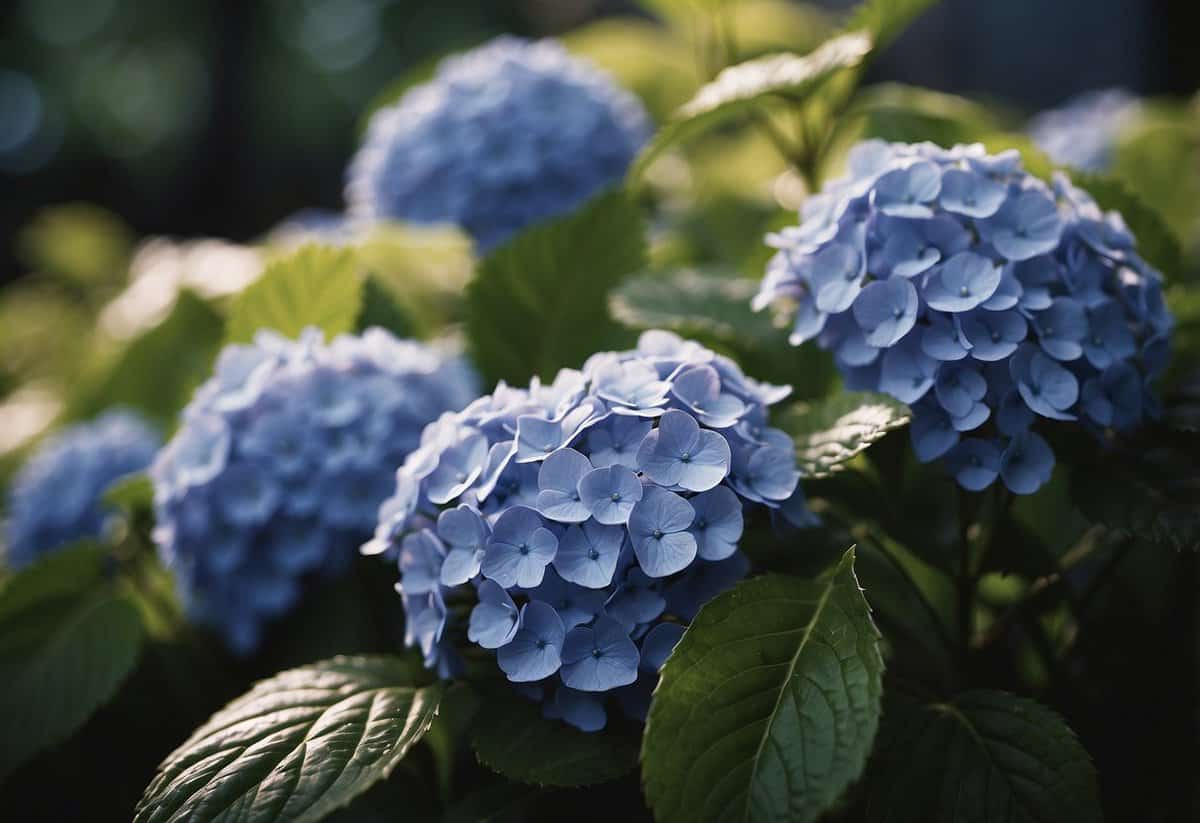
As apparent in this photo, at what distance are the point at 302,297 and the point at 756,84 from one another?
0.59 metres

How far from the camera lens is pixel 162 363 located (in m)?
1.75

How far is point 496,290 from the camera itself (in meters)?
1.18

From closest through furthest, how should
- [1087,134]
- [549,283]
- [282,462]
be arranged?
[282,462] < [549,283] < [1087,134]

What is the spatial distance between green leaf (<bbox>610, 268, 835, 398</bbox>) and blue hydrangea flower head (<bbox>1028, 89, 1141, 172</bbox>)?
0.89 metres

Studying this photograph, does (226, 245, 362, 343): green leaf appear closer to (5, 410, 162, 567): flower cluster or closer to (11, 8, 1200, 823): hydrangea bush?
(11, 8, 1200, 823): hydrangea bush

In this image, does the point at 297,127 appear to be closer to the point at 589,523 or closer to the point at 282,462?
the point at 282,462

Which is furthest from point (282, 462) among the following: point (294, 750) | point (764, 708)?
point (764, 708)

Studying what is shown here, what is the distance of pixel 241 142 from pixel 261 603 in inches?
425

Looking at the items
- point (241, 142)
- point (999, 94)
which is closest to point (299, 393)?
point (999, 94)

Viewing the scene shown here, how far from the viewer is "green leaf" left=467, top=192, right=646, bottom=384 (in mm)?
1172

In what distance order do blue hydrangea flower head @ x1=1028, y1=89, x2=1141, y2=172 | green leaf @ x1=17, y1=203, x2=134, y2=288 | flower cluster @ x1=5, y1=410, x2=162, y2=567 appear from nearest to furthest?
flower cluster @ x1=5, y1=410, x2=162, y2=567
blue hydrangea flower head @ x1=1028, y1=89, x2=1141, y2=172
green leaf @ x1=17, y1=203, x2=134, y2=288

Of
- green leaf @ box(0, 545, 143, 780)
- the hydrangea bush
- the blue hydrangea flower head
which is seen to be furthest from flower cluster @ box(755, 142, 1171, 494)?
the blue hydrangea flower head

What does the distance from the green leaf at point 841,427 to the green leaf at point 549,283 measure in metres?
0.33

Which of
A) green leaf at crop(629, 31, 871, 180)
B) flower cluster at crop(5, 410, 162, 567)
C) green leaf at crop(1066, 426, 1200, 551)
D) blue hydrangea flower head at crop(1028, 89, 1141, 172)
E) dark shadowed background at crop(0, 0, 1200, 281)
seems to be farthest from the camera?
dark shadowed background at crop(0, 0, 1200, 281)
